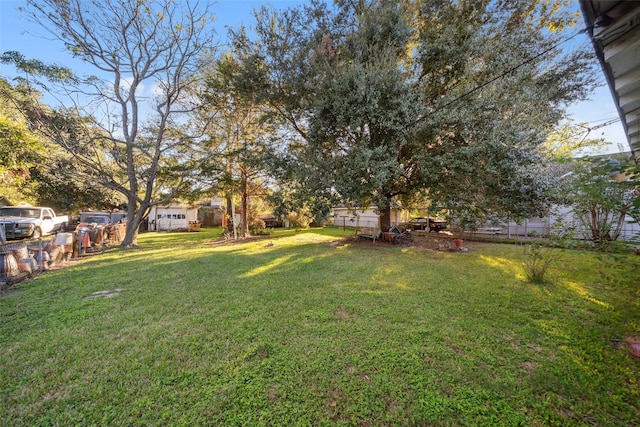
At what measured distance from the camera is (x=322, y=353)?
2.62m

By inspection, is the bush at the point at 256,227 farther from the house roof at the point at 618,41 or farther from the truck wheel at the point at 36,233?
the house roof at the point at 618,41

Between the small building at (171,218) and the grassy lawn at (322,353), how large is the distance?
58.9ft

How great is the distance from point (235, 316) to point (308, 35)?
36.9 feet

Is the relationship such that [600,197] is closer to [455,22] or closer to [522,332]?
[522,332]

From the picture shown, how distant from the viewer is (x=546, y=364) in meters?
2.44

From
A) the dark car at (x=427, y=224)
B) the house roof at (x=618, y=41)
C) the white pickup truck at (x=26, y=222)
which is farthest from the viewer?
the dark car at (x=427, y=224)

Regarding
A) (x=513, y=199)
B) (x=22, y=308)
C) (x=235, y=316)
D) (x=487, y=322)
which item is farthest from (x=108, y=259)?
(x=513, y=199)

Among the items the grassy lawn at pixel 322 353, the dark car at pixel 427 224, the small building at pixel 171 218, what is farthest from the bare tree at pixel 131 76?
the dark car at pixel 427 224

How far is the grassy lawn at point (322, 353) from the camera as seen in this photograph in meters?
1.88

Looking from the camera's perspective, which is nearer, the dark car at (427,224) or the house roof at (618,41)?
the house roof at (618,41)

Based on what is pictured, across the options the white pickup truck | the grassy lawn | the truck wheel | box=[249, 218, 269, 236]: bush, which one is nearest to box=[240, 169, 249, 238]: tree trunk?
box=[249, 218, 269, 236]: bush

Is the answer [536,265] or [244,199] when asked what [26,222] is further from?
[536,265]

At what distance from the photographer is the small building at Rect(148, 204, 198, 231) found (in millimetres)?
21531

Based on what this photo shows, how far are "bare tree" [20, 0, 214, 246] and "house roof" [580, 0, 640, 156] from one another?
41.6ft
